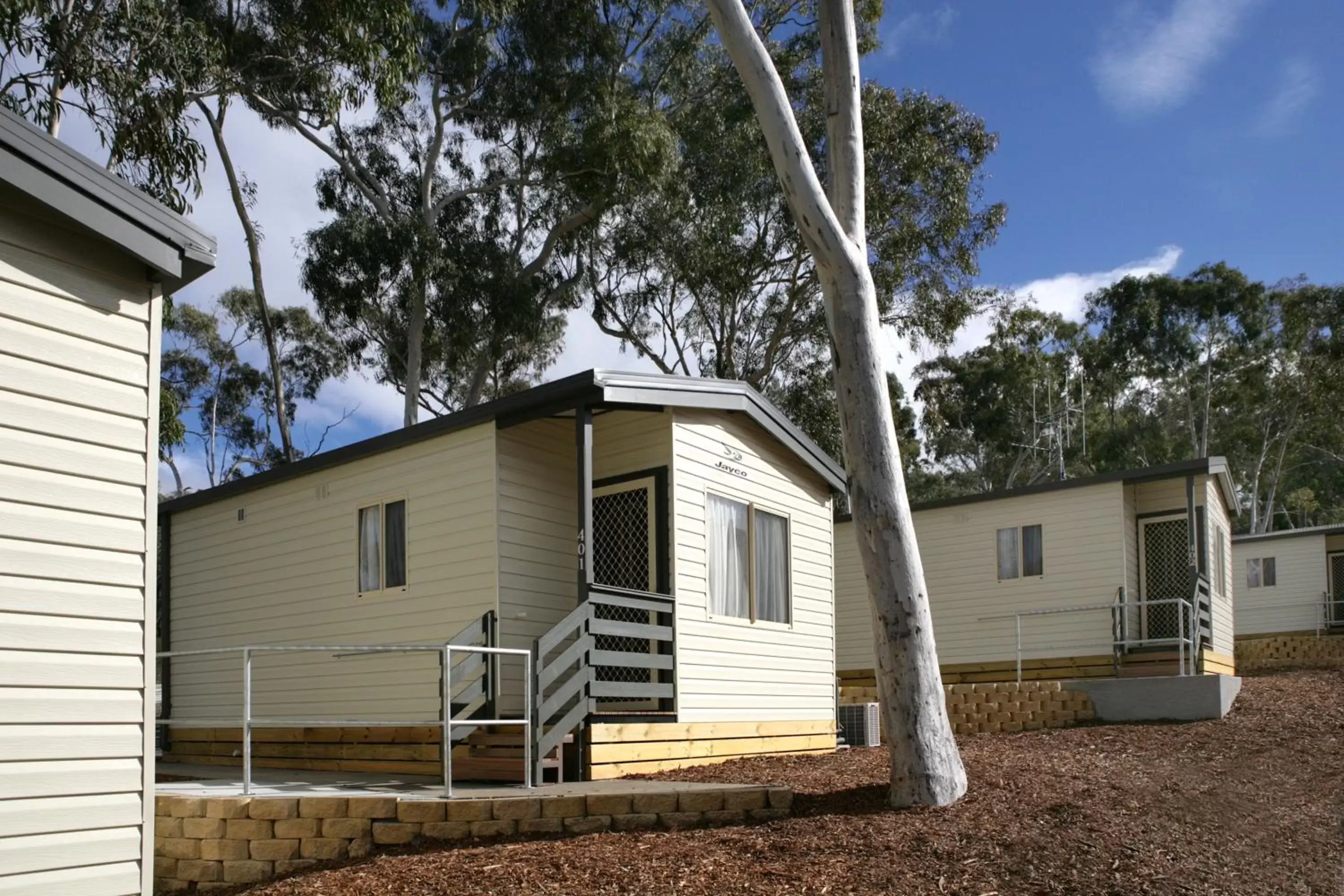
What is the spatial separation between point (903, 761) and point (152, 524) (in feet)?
17.1

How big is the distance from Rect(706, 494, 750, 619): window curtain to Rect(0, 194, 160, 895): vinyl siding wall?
6596 millimetres

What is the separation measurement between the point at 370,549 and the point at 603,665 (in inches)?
141

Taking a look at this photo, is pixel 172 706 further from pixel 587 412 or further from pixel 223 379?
pixel 223 379

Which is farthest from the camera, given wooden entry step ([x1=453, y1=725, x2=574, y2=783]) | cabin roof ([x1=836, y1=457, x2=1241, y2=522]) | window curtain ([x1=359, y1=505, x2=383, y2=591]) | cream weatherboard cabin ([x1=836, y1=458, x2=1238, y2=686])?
cream weatherboard cabin ([x1=836, y1=458, x2=1238, y2=686])

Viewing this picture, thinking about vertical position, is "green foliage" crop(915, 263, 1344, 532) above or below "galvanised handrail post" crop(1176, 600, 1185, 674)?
above

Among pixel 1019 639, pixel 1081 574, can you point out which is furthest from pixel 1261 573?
pixel 1019 639

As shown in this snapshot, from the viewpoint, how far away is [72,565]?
601 cm

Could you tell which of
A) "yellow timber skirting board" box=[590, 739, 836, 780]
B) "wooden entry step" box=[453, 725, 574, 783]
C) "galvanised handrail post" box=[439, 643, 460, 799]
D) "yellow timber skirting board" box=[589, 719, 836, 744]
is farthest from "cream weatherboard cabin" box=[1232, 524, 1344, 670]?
"galvanised handrail post" box=[439, 643, 460, 799]

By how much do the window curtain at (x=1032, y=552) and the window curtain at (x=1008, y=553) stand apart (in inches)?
4.8

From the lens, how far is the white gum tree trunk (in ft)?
28.5

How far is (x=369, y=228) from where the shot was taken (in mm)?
23406

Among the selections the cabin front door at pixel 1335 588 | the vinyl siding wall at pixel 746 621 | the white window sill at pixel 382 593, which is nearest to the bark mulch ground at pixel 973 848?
the vinyl siding wall at pixel 746 621

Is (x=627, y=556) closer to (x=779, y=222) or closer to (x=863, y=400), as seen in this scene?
(x=863, y=400)

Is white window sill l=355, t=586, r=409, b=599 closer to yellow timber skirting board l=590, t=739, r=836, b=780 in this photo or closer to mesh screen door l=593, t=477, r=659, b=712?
mesh screen door l=593, t=477, r=659, b=712
